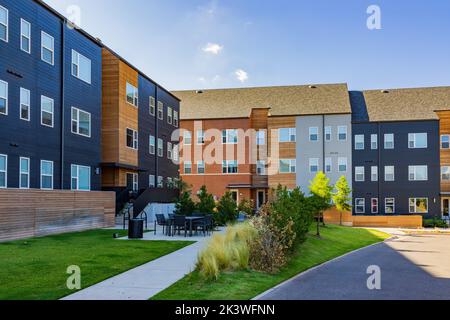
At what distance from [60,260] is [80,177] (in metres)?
13.3

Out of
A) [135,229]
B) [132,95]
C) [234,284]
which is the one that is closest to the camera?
[234,284]

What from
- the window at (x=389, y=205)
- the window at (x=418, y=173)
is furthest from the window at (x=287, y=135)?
the window at (x=418, y=173)

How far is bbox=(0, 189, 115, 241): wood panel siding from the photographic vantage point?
57.4 feet

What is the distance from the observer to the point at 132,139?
31.6m

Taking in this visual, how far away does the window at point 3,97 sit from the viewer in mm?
19516

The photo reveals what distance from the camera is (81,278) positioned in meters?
10.6

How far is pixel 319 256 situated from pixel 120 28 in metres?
13.8

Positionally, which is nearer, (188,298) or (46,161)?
(188,298)

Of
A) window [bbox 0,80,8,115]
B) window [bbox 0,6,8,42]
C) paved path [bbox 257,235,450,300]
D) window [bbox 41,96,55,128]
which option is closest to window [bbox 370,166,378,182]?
paved path [bbox 257,235,450,300]

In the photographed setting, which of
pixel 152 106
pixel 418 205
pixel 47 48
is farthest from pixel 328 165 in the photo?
pixel 47 48

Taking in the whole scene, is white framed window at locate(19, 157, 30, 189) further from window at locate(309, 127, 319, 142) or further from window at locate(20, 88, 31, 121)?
window at locate(309, 127, 319, 142)

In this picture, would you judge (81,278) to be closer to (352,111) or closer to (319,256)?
(319,256)

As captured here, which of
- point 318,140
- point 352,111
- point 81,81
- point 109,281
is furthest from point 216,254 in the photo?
point 352,111

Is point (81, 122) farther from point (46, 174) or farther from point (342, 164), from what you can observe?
point (342, 164)
